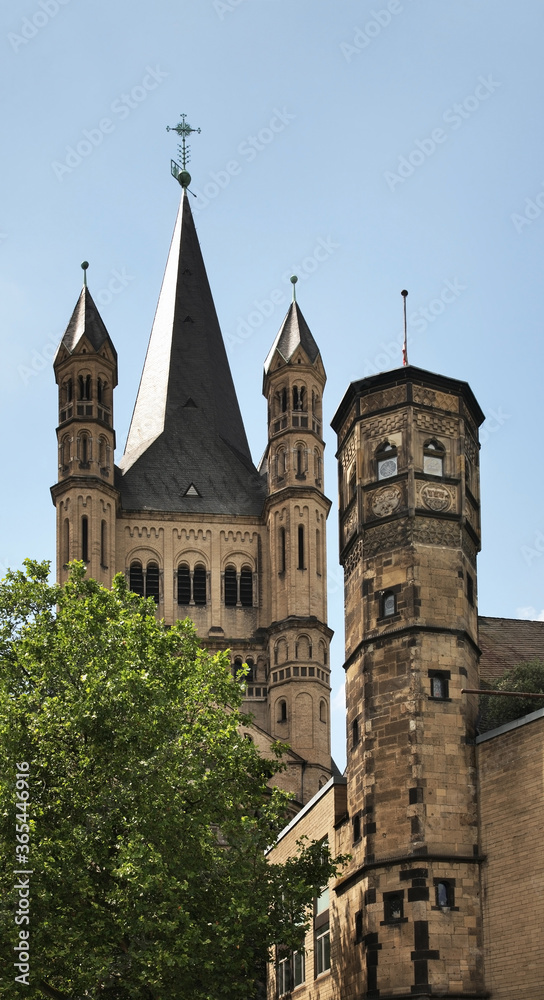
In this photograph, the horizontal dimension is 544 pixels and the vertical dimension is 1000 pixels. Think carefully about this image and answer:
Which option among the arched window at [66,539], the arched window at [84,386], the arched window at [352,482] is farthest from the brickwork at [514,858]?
the arched window at [84,386]

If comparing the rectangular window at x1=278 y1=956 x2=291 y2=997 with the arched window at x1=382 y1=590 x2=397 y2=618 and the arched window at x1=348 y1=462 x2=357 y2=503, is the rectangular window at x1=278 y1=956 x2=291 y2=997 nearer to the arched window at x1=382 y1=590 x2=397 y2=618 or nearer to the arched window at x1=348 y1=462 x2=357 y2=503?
the arched window at x1=382 y1=590 x2=397 y2=618

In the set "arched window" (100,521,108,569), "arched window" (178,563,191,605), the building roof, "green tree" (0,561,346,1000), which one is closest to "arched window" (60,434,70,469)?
"arched window" (100,521,108,569)

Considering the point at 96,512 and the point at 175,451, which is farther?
the point at 175,451

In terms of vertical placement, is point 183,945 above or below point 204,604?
below

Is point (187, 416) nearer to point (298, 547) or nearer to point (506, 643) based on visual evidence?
point (298, 547)

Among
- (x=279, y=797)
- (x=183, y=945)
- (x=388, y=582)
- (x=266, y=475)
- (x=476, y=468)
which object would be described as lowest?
(x=183, y=945)

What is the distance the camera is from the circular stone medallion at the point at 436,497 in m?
38.8

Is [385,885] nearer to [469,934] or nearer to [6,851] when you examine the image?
[469,934]

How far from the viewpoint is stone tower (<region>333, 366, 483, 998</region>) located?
35.2 meters

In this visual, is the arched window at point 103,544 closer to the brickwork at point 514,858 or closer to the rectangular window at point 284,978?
the rectangular window at point 284,978

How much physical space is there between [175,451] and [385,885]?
230ft

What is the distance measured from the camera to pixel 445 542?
38531 millimetres

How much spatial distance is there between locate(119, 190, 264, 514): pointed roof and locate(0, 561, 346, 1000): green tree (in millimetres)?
60828

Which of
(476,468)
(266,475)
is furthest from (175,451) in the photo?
(476,468)
